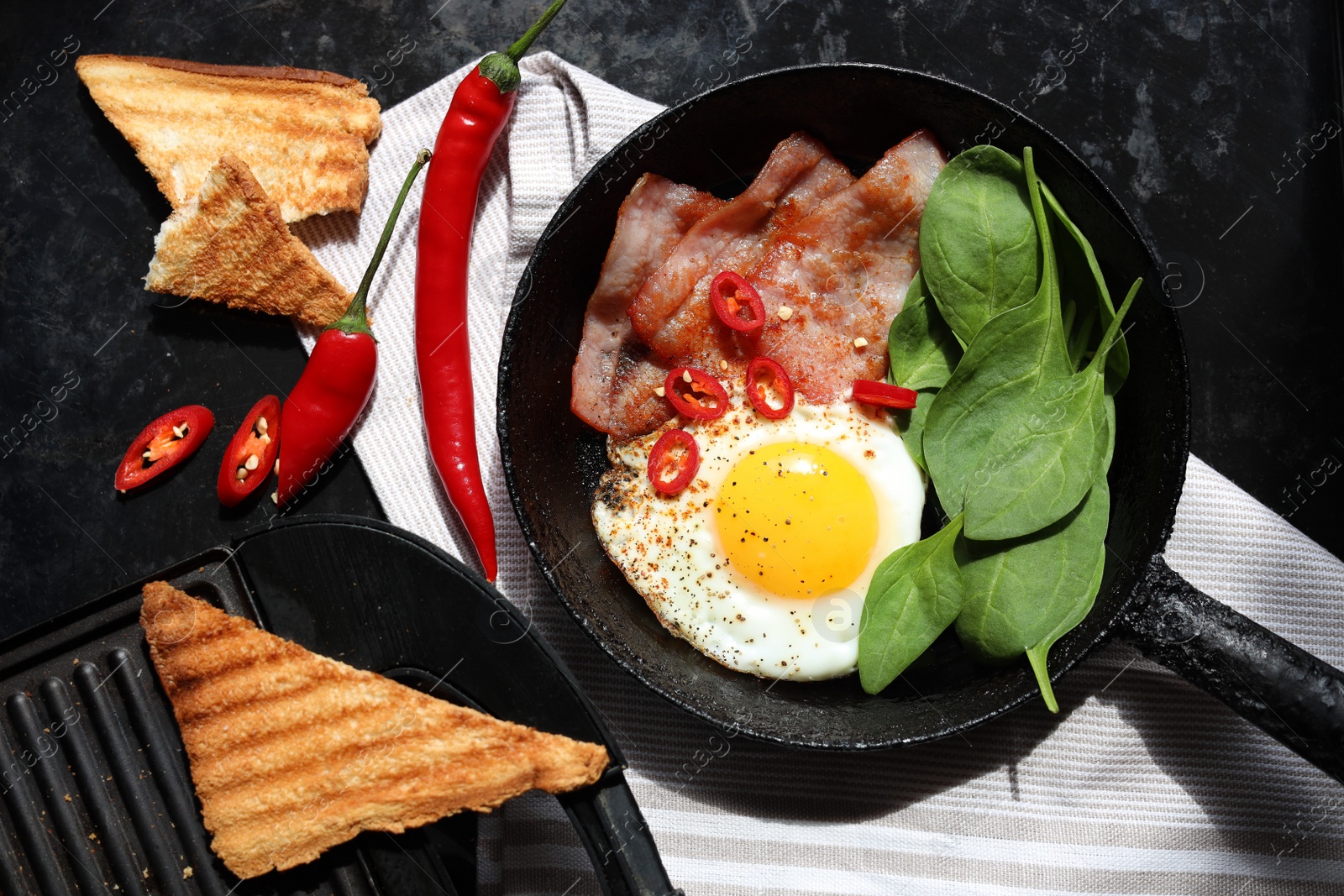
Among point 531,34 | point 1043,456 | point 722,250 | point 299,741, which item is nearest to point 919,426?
point 1043,456

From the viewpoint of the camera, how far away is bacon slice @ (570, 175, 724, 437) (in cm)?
271

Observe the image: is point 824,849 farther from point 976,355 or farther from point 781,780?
point 976,355

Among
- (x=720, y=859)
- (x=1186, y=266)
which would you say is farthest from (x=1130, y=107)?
A: (x=720, y=859)

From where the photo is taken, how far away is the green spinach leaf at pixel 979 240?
95.7 inches

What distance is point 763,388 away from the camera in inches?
106

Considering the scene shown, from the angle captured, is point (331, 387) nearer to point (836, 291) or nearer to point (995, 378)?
point (836, 291)

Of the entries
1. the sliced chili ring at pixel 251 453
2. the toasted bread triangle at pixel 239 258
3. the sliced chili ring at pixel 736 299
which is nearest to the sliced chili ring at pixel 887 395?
the sliced chili ring at pixel 736 299

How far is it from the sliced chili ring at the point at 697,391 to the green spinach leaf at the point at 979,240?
665 millimetres

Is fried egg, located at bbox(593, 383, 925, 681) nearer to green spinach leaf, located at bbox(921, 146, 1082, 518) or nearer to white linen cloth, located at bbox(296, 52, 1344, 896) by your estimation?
green spinach leaf, located at bbox(921, 146, 1082, 518)

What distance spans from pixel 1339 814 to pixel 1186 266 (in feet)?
5.57

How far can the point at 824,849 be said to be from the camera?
276 centimetres

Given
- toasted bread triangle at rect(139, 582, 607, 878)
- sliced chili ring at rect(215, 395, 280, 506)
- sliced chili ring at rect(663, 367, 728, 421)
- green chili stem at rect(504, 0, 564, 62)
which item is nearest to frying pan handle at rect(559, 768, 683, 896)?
toasted bread triangle at rect(139, 582, 607, 878)

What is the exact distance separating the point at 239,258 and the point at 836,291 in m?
1.89

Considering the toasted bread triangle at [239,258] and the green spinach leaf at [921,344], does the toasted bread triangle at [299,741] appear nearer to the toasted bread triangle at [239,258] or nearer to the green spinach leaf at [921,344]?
the toasted bread triangle at [239,258]
